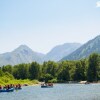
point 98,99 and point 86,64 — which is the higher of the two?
point 86,64

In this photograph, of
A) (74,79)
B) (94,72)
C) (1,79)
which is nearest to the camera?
(1,79)

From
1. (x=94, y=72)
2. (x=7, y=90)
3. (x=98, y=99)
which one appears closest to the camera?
(x=98, y=99)

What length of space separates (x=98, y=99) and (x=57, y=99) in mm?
10907

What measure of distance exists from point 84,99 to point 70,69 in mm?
126795

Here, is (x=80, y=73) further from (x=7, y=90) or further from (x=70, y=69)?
(x=7, y=90)

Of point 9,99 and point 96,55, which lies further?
point 96,55

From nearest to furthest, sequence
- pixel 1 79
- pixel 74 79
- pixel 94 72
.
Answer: pixel 1 79, pixel 94 72, pixel 74 79

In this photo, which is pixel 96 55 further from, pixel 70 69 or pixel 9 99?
pixel 9 99

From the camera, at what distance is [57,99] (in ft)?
248


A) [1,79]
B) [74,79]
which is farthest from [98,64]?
[1,79]

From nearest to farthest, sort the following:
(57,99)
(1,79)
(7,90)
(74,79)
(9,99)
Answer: (57,99) → (9,99) → (7,90) → (1,79) → (74,79)

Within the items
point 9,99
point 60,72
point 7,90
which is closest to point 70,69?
point 60,72

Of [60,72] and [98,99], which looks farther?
[60,72]

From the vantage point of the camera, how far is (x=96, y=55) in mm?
182500
